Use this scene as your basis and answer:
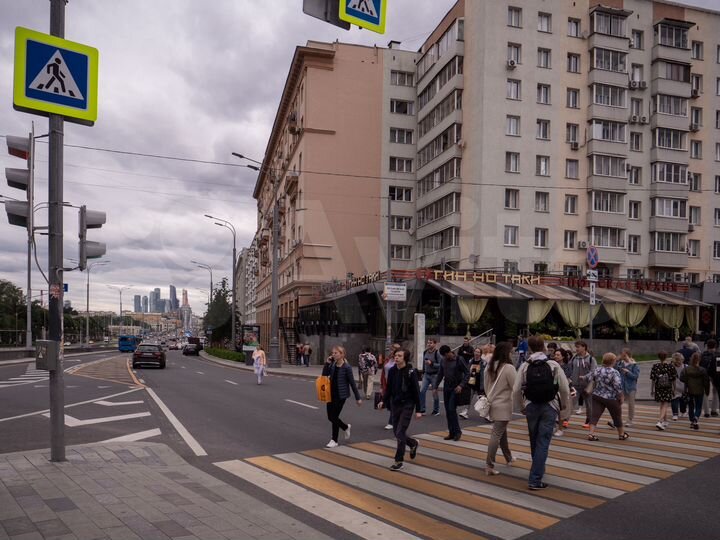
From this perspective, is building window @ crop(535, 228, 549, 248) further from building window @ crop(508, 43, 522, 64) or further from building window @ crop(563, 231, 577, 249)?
building window @ crop(508, 43, 522, 64)

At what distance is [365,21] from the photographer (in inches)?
227

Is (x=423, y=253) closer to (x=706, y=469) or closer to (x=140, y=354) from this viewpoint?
(x=140, y=354)

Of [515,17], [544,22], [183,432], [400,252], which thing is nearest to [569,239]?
[400,252]

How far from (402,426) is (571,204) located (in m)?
38.6

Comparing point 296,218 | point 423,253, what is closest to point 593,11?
point 423,253

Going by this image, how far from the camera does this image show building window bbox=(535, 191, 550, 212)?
4300 centimetres

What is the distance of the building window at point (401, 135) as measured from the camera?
51312 mm

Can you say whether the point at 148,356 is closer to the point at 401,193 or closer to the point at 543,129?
the point at 401,193

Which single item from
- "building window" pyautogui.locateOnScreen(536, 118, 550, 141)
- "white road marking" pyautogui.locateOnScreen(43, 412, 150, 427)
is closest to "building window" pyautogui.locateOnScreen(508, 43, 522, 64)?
"building window" pyautogui.locateOnScreen(536, 118, 550, 141)

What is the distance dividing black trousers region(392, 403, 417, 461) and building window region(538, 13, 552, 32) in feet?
134

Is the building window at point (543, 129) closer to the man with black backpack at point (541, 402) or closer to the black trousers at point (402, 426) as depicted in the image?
the black trousers at point (402, 426)

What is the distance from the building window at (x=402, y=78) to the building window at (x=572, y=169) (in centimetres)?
1561

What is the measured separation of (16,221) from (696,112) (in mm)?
51579

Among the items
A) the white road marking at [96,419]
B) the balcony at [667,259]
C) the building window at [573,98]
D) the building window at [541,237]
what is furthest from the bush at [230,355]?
the white road marking at [96,419]
